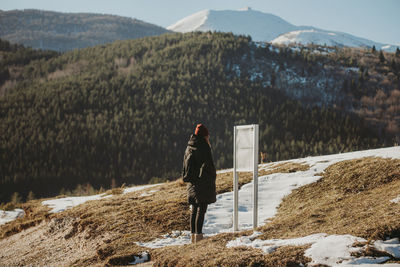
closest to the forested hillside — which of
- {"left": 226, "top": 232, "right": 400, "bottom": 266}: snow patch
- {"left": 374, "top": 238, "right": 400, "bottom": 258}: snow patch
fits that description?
{"left": 226, "top": 232, "right": 400, "bottom": 266}: snow patch

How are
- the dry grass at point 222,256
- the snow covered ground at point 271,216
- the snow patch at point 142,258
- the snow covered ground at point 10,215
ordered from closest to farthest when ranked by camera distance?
1. the snow covered ground at point 271,216
2. the dry grass at point 222,256
3. the snow patch at point 142,258
4. the snow covered ground at point 10,215

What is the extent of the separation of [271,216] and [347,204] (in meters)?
1.97

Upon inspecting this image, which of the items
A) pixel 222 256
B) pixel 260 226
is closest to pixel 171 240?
pixel 260 226

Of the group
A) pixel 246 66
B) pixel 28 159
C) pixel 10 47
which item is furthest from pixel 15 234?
pixel 10 47

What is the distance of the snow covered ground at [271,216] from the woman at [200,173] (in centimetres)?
93

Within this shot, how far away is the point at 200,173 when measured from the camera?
6902 mm

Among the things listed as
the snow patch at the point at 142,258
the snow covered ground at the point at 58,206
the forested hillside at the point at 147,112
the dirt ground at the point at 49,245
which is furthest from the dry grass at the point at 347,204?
the forested hillside at the point at 147,112

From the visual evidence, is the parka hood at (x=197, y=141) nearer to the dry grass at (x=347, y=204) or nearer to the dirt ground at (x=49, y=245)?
the dry grass at (x=347, y=204)

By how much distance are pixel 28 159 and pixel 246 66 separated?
221 ft

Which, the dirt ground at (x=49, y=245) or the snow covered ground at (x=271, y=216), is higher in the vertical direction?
the snow covered ground at (x=271, y=216)

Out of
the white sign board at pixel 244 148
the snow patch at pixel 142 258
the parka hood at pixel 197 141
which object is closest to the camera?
the snow patch at pixel 142 258

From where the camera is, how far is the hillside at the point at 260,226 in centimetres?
527

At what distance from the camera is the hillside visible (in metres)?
5.27

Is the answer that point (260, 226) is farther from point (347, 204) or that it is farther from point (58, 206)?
point (58, 206)
